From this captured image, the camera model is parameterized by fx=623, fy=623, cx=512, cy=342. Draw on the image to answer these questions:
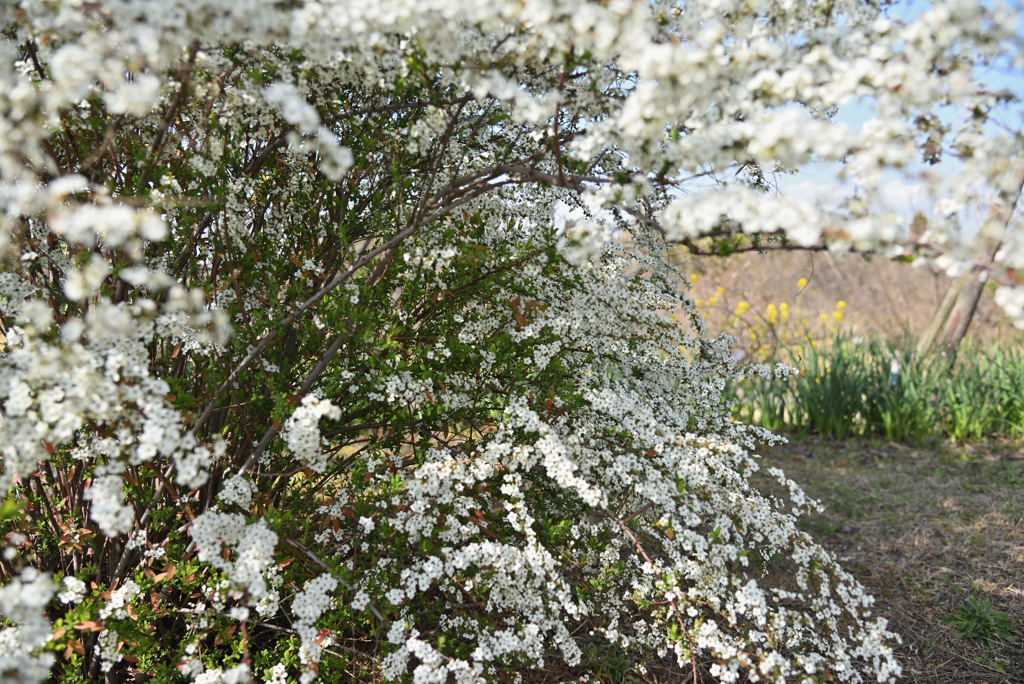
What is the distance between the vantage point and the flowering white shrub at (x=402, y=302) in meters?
1.47

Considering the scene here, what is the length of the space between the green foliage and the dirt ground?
0.04 meters

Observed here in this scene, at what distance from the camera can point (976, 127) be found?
1.61 m

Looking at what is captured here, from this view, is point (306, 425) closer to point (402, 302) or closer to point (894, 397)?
point (402, 302)

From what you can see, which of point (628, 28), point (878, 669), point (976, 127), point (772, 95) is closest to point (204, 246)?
point (628, 28)

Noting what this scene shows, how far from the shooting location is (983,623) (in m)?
3.08

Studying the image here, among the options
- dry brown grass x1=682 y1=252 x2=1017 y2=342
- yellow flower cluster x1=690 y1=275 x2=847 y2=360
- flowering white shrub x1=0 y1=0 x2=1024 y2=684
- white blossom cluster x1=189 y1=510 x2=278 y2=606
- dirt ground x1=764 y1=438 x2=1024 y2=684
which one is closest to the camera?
flowering white shrub x1=0 y1=0 x2=1024 y2=684

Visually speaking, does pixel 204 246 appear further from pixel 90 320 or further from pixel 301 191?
pixel 90 320

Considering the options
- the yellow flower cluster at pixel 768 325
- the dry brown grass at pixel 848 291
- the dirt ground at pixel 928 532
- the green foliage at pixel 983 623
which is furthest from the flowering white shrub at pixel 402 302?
the dry brown grass at pixel 848 291

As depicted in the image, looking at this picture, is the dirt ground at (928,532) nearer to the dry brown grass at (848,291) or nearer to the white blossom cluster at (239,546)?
the white blossom cluster at (239,546)

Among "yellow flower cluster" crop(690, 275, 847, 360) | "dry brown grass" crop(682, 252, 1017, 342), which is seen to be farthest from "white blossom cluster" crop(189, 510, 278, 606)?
"dry brown grass" crop(682, 252, 1017, 342)

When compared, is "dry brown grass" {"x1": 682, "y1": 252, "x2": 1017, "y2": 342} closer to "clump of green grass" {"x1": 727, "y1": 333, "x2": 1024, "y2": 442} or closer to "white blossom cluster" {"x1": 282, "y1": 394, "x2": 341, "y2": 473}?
"clump of green grass" {"x1": 727, "y1": 333, "x2": 1024, "y2": 442}

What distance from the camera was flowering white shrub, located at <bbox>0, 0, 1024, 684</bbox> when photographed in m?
1.47

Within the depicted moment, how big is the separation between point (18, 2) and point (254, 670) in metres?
2.20

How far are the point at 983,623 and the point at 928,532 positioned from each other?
109 centimetres
